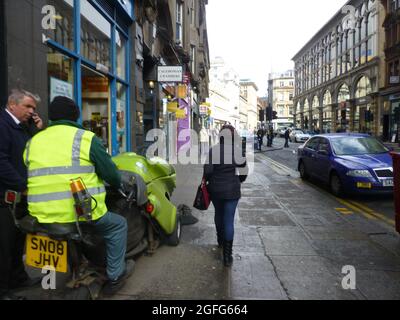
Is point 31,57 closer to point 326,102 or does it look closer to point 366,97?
point 366,97

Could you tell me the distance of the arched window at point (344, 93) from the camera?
57112 mm

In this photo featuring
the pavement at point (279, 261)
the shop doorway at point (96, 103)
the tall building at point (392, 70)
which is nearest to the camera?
the pavement at point (279, 261)

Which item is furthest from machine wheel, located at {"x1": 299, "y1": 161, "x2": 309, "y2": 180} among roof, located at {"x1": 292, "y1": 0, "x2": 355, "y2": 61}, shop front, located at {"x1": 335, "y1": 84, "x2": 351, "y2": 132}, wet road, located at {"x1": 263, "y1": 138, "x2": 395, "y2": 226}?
roof, located at {"x1": 292, "y1": 0, "x2": 355, "y2": 61}

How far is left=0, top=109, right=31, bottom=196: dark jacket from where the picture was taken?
328 centimetres

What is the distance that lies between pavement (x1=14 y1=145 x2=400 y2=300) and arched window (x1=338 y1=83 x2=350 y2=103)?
53.7m

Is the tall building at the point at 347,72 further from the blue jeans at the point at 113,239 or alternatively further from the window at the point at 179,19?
the blue jeans at the point at 113,239

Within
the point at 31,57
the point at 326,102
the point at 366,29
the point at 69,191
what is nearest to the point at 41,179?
the point at 69,191

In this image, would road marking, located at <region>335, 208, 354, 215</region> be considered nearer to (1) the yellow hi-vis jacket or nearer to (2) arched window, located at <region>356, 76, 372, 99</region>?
(1) the yellow hi-vis jacket

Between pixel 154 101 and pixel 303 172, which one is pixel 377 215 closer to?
pixel 303 172

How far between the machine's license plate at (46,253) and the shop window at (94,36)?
16.1ft

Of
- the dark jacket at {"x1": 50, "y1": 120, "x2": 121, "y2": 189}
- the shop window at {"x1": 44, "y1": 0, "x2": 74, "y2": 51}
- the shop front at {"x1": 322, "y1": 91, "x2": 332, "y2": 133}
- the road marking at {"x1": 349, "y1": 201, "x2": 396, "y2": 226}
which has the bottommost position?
the road marking at {"x1": 349, "y1": 201, "x2": 396, "y2": 226}

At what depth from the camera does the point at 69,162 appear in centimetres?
311

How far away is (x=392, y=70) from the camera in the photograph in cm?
4200

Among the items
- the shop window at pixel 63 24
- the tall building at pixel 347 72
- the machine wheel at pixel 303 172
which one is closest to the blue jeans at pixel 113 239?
the shop window at pixel 63 24
